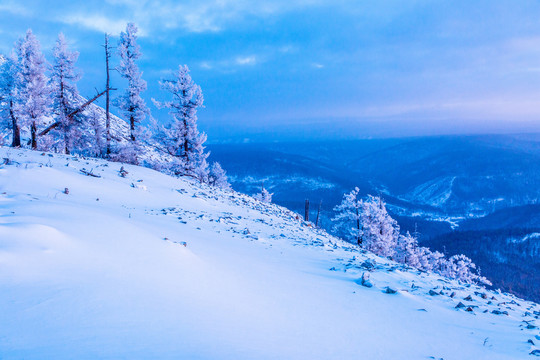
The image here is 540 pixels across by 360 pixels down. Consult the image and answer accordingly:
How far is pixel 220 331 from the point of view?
11.2 ft

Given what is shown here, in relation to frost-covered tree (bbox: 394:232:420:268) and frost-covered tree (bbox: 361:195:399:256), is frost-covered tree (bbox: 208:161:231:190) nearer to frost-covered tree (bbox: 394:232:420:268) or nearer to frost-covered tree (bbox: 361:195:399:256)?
frost-covered tree (bbox: 361:195:399:256)

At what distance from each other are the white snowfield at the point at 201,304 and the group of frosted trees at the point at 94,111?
17627 mm

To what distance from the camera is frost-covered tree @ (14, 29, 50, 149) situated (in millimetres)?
24203

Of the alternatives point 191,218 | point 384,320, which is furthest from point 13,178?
point 384,320

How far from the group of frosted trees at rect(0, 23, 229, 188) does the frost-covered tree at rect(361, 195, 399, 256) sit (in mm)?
20364

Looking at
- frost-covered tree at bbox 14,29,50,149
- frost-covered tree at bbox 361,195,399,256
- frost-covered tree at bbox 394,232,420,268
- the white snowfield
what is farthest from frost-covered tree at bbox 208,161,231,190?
the white snowfield

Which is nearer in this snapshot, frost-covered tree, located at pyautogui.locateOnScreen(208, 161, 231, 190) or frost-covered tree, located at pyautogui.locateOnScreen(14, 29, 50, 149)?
frost-covered tree, located at pyautogui.locateOnScreen(14, 29, 50, 149)

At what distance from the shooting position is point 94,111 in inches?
1099

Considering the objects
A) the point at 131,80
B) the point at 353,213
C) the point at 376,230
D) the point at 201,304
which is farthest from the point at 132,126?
the point at 376,230

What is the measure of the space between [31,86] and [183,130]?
42.7ft

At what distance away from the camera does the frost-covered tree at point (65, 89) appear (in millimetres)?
26031

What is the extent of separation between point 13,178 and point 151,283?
9.70 meters

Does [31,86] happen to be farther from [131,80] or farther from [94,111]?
[131,80]

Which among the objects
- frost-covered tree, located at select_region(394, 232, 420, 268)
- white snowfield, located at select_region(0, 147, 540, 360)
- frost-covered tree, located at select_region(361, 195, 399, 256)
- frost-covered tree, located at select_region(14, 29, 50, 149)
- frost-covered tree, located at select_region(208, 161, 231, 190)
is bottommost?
frost-covered tree, located at select_region(394, 232, 420, 268)
